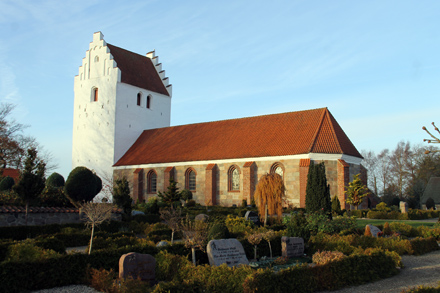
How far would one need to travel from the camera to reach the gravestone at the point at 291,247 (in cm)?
1100

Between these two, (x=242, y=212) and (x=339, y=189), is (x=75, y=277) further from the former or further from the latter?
(x=339, y=189)

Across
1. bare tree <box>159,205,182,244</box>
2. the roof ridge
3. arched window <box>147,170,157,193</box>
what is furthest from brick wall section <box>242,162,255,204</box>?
bare tree <box>159,205,182,244</box>

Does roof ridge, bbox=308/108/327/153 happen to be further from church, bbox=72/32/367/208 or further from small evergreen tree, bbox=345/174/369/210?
small evergreen tree, bbox=345/174/369/210

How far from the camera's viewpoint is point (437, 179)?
40.5 m

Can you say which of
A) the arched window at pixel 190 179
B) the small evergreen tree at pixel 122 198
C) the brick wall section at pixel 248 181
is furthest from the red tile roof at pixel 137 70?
the small evergreen tree at pixel 122 198

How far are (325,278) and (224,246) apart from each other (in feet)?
8.39

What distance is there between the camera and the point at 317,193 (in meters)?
17.7

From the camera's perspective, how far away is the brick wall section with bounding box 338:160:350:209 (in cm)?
2403

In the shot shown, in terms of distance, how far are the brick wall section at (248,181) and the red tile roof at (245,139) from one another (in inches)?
34.6

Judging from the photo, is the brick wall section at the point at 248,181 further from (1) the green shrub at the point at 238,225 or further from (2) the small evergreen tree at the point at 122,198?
(1) the green shrub at the point at 238,225

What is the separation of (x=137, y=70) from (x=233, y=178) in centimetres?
1457

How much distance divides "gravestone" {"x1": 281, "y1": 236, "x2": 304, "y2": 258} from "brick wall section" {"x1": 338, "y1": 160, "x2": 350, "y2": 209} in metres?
13.6

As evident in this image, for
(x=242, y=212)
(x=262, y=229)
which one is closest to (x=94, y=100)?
(x=242, y=212)

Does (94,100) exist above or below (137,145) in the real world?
above
